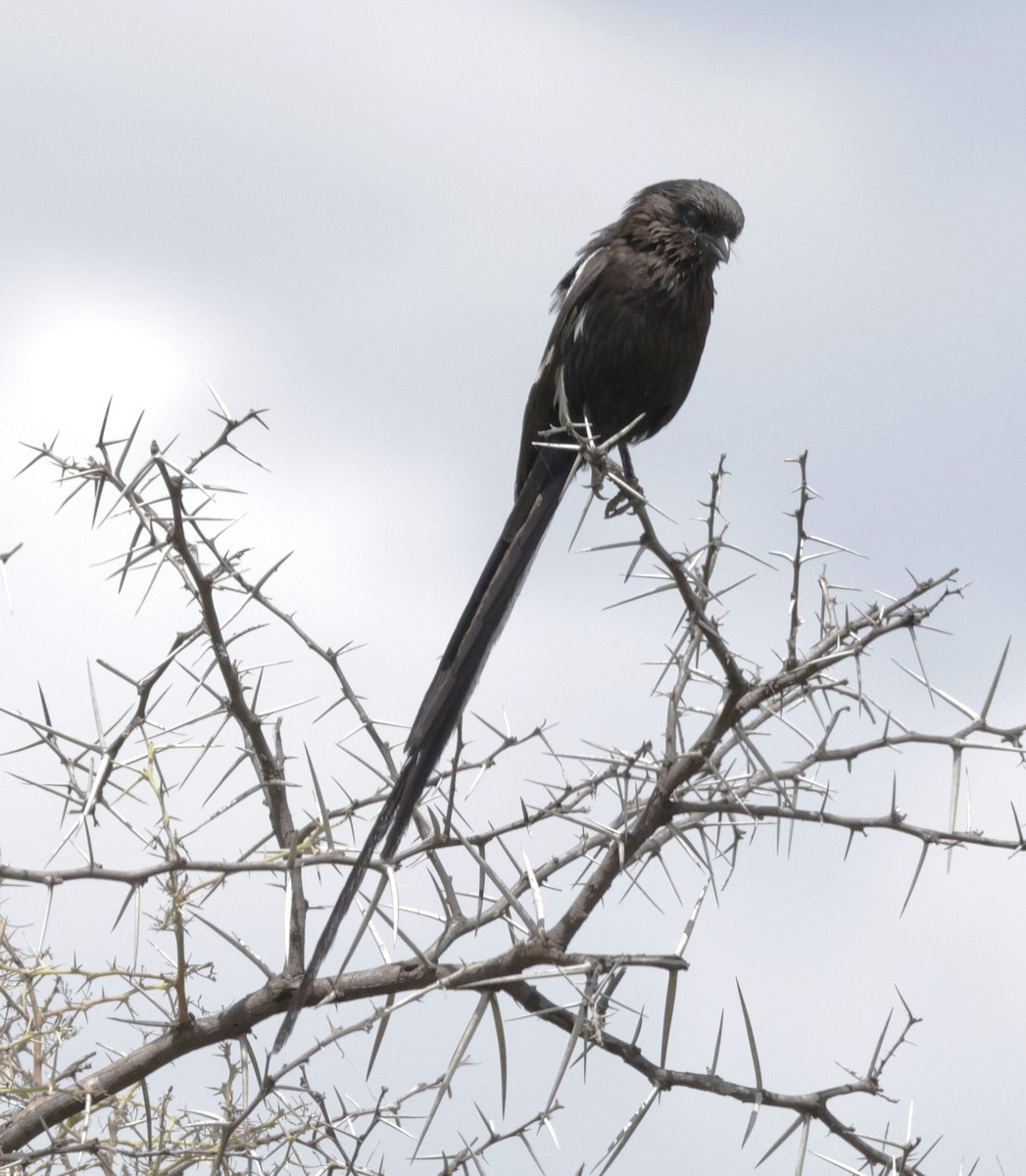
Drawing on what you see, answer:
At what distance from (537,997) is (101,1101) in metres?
0.70

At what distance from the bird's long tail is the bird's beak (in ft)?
2.52

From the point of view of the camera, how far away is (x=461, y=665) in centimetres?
211

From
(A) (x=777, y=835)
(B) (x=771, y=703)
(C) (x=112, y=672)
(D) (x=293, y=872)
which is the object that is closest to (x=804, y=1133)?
(A) (x=777, y=835)

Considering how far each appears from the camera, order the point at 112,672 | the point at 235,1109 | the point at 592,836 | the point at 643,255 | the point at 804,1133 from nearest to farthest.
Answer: the point at 804,1133 → the point at 112,672 → the point at 592,836 → the point at 235,1109 → the point at 643,255

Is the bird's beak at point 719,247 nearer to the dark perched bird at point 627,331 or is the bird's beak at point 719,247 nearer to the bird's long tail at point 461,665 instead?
the dark perched bird at point 627,331

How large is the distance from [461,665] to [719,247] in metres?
1.54

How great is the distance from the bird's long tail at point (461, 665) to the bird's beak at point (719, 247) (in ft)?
2.52

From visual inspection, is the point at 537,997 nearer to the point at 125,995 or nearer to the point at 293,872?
the point at 293,872

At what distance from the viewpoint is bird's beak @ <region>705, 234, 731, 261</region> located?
120 inches

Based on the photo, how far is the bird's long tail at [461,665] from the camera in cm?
173

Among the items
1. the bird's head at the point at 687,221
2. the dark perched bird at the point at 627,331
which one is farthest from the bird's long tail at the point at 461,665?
the bird's head at the point at 687,221

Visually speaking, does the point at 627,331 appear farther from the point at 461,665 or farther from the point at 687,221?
the point at 461,665

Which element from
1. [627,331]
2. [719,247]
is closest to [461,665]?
[627,331]

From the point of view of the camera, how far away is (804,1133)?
1.66 metres
